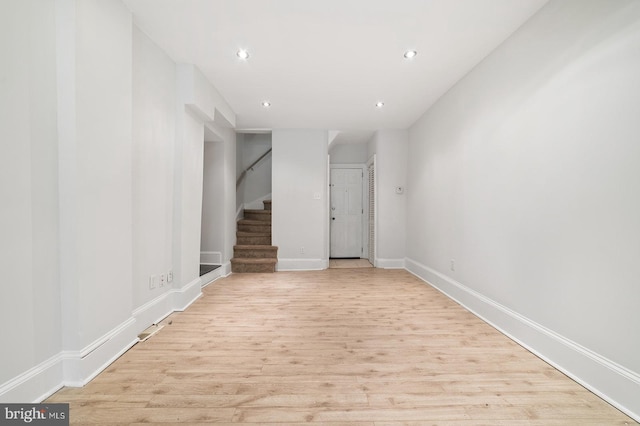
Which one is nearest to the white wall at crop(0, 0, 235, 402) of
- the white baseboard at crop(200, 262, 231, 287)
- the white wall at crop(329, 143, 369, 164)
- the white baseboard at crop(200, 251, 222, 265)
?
the white baseboard at crop(200, 262, 231, 287)

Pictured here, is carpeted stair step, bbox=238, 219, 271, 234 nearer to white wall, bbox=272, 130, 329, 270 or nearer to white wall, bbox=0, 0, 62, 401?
white wall, bbox=272, 130, 329, 270

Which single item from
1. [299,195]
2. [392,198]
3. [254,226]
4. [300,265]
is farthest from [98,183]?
[392,198]

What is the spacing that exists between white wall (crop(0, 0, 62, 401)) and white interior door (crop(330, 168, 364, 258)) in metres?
5.11

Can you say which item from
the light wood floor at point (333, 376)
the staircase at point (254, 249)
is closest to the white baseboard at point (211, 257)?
the staircase at point (254, 249)

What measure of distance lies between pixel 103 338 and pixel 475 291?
11.1 feet

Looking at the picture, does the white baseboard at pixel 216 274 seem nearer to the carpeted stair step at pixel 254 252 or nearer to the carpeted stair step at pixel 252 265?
the carpeted stair step at pixel 252 265

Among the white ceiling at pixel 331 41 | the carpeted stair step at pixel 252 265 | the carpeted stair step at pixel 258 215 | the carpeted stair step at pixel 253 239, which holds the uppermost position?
the white ceiling at pixel 331 41

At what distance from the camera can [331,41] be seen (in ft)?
7.90

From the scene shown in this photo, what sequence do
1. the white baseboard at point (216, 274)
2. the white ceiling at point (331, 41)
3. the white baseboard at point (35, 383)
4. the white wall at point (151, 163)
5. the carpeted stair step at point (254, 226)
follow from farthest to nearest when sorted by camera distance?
the carpeted stair step at point (254, 226) → the white baseboard at point (216, 274) → the white wall at point (151, 163) → the white ceiling at point (331, 41) → the white baseboard at point (35, 383)

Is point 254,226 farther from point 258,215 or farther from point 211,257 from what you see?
point 211,257

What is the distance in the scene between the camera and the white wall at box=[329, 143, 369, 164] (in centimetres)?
625

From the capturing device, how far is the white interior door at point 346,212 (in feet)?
20.6

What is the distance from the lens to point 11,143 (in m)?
1.33

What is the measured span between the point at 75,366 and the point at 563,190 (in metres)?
3.41
